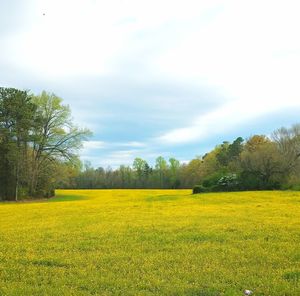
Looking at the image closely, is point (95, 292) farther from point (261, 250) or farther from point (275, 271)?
point (261, 250)

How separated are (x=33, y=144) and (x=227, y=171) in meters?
31.7

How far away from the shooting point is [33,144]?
62.0 meters

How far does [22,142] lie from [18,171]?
456 cm

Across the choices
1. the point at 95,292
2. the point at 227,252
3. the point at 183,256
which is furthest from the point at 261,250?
the point at 95,292

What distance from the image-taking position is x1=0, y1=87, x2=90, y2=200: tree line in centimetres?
5462

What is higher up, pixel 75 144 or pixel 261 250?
pixel 75 144

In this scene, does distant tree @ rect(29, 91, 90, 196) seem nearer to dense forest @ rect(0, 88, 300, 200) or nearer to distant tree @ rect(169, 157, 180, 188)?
dense forest @ rect(0, 88, 300, 200)

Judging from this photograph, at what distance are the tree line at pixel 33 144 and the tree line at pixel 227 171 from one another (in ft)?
15.6

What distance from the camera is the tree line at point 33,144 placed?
54.6 meters

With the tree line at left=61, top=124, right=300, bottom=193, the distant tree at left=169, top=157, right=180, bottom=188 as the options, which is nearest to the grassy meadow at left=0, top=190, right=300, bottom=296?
the tree line at left=61, top=124, right=300, bottom=193

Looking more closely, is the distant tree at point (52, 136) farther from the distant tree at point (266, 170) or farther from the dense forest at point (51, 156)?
the distant tree at point (266, 170)

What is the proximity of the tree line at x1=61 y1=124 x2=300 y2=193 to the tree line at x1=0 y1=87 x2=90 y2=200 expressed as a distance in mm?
4741

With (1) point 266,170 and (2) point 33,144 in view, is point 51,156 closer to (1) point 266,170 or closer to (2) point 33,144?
(2) point 33,144

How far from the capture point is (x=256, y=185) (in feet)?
178
